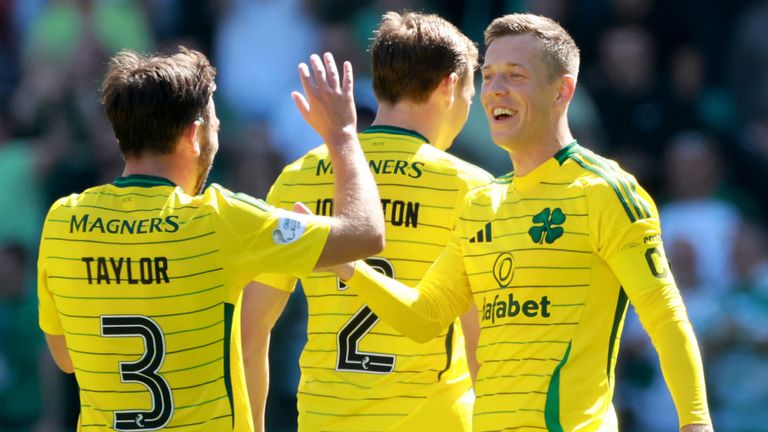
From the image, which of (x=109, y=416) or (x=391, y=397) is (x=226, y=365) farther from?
(x=391, y=397)

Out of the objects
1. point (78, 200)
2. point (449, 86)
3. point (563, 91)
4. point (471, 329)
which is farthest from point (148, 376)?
point (449, 86)

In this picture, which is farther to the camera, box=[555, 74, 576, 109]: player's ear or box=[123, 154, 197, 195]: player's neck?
box=[555, 74, 576, 109]: player's ear

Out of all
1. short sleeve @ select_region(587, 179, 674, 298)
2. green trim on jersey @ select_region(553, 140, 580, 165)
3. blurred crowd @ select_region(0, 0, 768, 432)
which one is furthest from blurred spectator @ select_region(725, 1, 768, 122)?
short sleeve @ select_region(587, 179, 674, 298)

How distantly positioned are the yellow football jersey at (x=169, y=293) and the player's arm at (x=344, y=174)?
0.06 meters

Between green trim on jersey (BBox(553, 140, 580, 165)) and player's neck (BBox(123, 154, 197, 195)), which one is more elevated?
green trim on jersey (BBox(553, 140, 580, 165))

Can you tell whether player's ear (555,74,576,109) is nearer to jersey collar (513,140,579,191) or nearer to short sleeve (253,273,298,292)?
jersey collar (513,140,579,191)

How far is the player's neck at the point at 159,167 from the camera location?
4.28 metres

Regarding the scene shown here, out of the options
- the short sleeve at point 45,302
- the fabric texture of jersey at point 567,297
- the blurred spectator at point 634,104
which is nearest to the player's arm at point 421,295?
the fabric texture of jersey at point 567,297

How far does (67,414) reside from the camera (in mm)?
9414

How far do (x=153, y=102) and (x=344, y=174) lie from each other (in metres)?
0.63

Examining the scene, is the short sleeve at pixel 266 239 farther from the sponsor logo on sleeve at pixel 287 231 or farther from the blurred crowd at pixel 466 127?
the blurred crowd at pixel 466 127

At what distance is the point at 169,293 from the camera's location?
4.11m

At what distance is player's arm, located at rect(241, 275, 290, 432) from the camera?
206 inches

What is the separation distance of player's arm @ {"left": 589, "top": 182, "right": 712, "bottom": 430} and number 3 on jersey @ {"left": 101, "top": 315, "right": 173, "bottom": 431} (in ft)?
4.57
